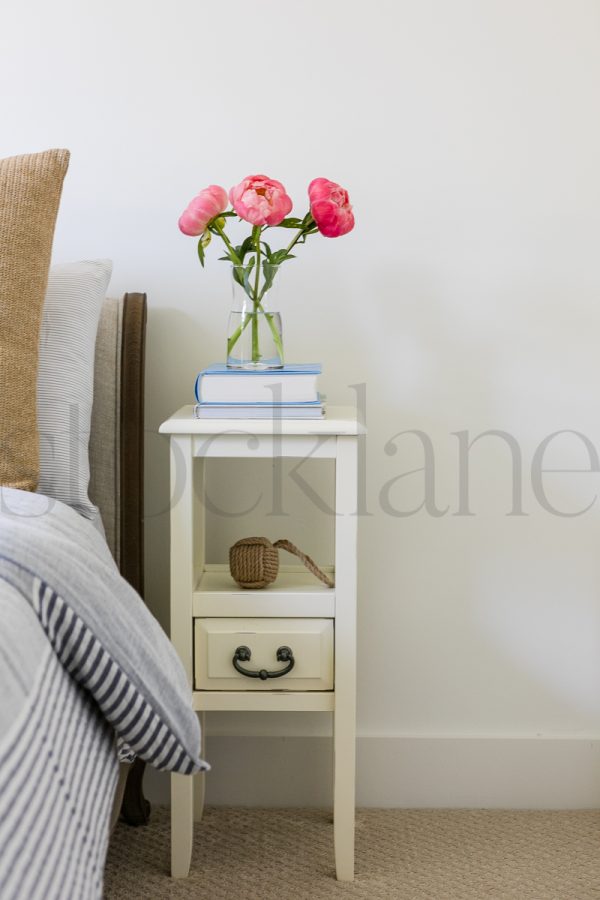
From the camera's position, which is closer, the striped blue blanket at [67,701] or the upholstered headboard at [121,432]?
the striped blue blanket at [67,701]

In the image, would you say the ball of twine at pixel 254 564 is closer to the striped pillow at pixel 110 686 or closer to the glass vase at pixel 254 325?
the glass vase at pixel 254 325

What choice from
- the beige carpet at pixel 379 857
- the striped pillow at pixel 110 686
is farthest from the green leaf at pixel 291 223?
the beige carpet at pixel 379 857

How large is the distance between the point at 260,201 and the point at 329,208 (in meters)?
0.11

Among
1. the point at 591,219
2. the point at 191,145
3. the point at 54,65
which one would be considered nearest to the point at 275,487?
the point at 191,145

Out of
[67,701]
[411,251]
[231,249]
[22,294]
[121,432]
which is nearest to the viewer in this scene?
[67,701]

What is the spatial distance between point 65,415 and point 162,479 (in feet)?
1.36

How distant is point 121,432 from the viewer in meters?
1.60

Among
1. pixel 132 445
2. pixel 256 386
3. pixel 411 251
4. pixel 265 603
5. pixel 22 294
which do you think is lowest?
pixel 265 603

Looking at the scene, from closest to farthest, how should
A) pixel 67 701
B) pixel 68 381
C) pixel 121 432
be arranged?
pixel 67 701
pixel 68 381
pixel 121 432

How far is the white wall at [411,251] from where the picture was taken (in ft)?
5.45

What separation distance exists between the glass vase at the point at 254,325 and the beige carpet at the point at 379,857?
2.69 feet

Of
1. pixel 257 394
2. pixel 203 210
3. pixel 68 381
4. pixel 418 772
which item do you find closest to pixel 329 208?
pixel 203 210

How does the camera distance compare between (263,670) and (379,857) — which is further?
(379,857)

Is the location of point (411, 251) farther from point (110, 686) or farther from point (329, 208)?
point (110, 686)
